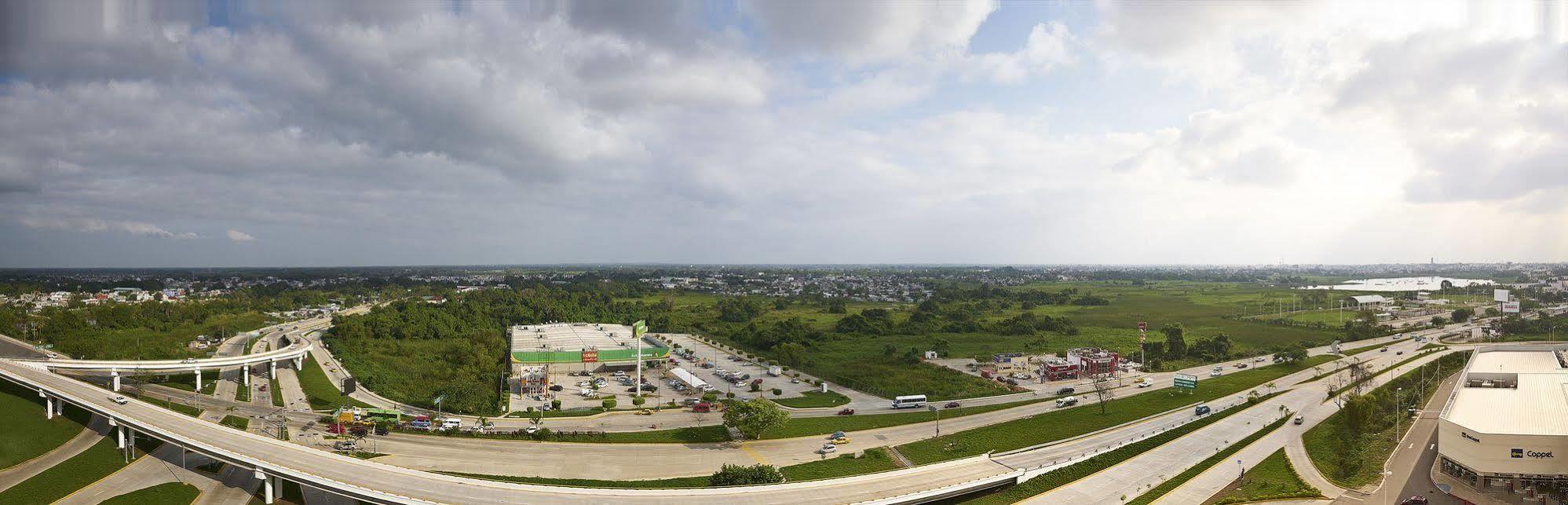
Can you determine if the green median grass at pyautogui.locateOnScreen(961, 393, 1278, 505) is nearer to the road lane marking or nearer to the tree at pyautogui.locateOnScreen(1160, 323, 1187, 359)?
the road lane marking

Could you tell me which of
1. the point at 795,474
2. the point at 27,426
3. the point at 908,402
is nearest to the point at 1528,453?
the point at 908,402

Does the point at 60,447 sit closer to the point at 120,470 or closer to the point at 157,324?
the point at 120,470

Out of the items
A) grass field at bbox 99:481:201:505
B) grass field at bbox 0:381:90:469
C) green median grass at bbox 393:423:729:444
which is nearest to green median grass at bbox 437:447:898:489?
green median grass at bbox 393:423:729:444

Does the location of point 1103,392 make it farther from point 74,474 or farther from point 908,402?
point 74,474

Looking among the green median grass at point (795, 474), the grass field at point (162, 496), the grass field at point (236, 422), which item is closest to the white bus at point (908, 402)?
the green median grass at point (795, 474)

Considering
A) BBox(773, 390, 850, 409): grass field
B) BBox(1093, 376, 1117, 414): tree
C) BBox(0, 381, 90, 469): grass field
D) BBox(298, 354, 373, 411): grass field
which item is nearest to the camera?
BBox(0, 381, 90, 469): grass field

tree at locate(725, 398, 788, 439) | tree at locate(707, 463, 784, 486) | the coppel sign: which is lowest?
tree at locate(707, 463, 784, 486)
